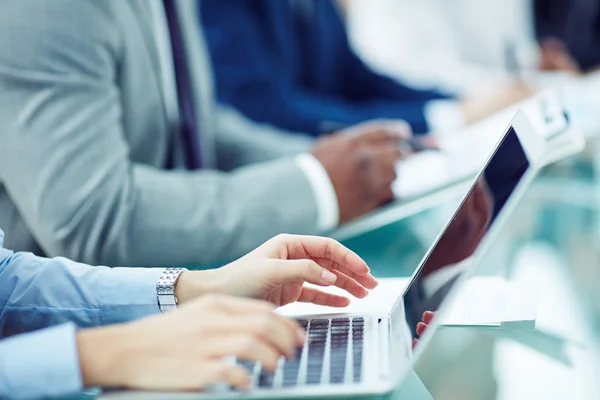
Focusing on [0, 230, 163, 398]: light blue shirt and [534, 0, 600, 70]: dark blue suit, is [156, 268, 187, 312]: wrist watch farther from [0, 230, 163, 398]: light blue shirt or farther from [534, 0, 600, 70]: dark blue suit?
[534, 0, 600, 70]: dark blue suit

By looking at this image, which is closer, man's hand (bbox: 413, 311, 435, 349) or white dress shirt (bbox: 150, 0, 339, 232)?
man's hand (bbox: 413, 311, 435, 349)

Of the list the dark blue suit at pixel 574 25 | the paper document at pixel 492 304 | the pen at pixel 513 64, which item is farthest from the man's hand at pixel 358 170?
the dark blue suit at pixel 574 25

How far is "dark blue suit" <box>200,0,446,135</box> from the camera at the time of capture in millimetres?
1235

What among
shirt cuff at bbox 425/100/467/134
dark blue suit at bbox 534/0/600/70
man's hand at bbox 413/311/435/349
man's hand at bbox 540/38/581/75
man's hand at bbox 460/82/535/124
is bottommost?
dark blue suit at bbox 534/0/600/70

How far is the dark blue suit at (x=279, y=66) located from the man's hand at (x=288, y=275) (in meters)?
0.77

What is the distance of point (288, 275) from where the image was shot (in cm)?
46

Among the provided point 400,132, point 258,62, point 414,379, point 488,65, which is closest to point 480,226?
point 414,379

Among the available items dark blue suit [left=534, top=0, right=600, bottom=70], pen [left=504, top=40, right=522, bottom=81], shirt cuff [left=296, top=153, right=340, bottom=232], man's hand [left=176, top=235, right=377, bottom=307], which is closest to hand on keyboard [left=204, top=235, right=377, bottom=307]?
man's hand [left=176, top=235, right=377, bottom=307]

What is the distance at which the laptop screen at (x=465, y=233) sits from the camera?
0.45 metres

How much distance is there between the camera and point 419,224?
0.82m

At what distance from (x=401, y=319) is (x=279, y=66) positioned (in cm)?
91

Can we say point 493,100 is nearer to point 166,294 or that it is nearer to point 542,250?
point 542,250

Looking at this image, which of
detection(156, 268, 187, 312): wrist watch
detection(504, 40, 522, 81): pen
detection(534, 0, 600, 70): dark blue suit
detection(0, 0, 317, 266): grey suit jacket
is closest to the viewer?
detection(156, 268, 187, 312): wrist watch

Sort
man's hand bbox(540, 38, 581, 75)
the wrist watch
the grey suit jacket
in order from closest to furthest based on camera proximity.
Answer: the wrist watch → the grey suit jacket → man's hand bbox(540, 38, 581, 75)
